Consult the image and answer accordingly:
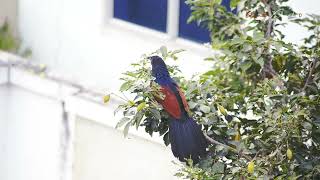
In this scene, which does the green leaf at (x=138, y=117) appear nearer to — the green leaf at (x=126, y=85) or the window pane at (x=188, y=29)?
the green leaf at (x=126, y=85)

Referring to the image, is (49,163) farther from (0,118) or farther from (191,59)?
(191,59)

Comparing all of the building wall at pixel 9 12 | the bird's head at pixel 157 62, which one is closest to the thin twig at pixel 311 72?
the bird's head at pixel 157 62

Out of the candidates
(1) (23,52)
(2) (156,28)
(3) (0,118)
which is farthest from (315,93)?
(1) (23,52)

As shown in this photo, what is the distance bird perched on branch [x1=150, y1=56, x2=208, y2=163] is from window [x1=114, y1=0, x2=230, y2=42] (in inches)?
162

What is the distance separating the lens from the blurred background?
610cm

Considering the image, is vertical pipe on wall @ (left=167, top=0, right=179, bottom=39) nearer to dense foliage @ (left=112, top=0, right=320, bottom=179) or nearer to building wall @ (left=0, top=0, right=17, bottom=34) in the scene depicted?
building wall @ (left=0, top=0, right=17, bottom=34)

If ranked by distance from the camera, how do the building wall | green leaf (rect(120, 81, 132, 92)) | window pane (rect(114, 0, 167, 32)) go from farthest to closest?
the building wall → window pane (rect(114, 0, 167, 32)) → green leaf (rect(120, 81, 132, 92))

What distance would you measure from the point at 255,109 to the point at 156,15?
170 inches

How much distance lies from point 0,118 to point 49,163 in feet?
1.91

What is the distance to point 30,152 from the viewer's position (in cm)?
684

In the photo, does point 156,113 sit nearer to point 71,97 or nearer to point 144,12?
point 71,97

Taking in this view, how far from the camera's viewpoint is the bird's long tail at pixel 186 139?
4.02 meters

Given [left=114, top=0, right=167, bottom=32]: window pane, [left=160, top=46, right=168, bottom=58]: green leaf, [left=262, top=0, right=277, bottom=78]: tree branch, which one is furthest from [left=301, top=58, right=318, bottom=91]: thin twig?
[left=114, top=0, right=167, bottom=32]: window pane

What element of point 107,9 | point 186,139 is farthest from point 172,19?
point 186,139
